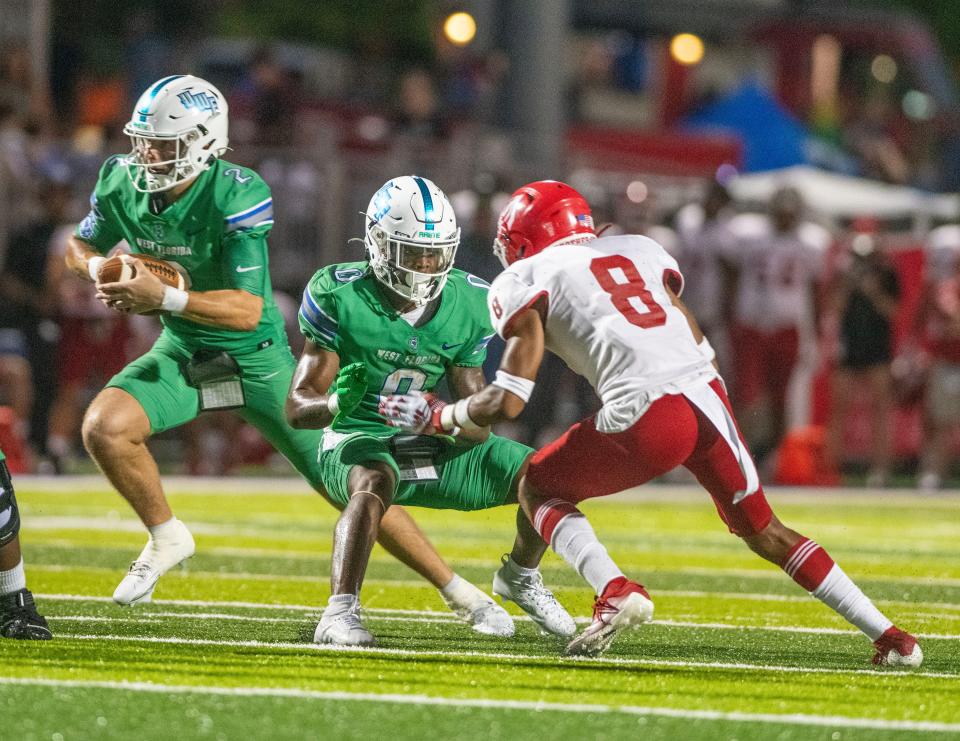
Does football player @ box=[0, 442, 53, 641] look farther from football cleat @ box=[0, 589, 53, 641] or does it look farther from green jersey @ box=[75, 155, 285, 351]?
green jersey @ box=[75, 155, 285, 351]

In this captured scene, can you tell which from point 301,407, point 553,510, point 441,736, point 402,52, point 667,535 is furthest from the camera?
point 402,52

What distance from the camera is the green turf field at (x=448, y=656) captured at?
13.4ft

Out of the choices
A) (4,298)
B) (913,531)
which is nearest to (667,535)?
(913,531)

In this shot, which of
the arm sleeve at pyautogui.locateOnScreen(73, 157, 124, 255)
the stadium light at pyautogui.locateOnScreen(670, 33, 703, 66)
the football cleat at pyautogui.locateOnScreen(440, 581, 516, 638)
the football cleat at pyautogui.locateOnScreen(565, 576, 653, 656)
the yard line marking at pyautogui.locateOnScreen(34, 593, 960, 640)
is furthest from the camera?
the stadium light at pyautogui.locateOnScreen(670, 33, 703, 66)

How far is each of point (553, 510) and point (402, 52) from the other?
13098 mm

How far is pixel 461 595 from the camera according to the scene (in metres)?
5.84

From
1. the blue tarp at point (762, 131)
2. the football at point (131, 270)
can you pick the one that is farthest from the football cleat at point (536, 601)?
the blue tarp at point (762, 131)

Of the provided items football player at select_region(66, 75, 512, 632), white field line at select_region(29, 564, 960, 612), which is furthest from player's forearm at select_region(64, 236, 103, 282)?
white field line at select_region(29, 564, 960, 612)

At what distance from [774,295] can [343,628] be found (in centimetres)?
787

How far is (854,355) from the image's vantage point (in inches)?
520

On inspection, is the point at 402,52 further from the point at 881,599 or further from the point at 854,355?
the point at 881,599

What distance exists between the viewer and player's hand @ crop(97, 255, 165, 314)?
602 cm

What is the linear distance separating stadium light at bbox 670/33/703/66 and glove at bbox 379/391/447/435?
18.9 meters

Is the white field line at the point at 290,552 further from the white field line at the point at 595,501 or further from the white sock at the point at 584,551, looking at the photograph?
the white sock at the point at 584,551
